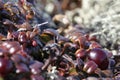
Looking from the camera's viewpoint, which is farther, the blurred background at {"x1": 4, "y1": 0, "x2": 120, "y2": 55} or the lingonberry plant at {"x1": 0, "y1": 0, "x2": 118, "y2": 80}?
the blurred background at {"x1": 4, "y1": 0, "x2": 120, "y2": 55}

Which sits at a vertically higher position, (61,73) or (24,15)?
(24,15)

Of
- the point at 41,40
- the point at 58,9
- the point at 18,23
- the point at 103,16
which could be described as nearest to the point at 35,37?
the point at 41,40

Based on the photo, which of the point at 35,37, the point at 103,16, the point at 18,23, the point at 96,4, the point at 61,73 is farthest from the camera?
the point at 96,4

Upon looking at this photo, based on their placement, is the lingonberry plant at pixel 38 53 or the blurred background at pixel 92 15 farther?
the blurred background at pixel 92 15

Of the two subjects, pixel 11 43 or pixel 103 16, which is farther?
pixel 103 16

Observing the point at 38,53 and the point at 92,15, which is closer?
the point at 38,53

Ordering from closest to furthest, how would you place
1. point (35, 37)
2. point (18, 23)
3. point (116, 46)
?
point (35, 37) < point (18, 23) < point (116, 46)

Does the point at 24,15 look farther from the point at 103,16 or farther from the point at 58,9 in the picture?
the point at 58,9

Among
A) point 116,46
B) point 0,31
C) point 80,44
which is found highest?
point 0,31
